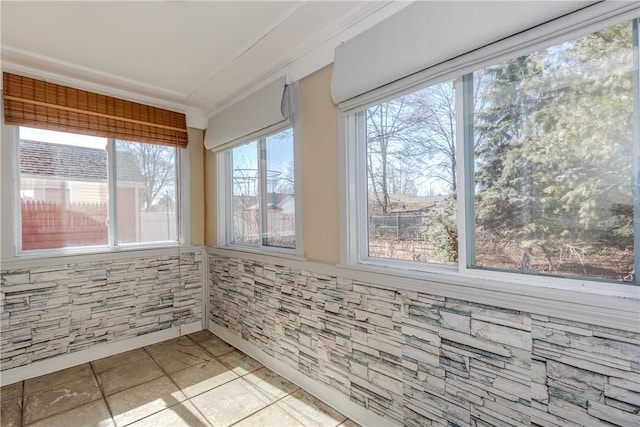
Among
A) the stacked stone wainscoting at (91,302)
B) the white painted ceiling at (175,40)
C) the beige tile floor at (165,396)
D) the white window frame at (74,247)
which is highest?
the white painted ceiling at (175,40)

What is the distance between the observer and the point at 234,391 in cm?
224

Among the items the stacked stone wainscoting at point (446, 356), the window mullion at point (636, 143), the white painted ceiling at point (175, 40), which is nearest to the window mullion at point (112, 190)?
the white painted ceiling at point (175, 40)

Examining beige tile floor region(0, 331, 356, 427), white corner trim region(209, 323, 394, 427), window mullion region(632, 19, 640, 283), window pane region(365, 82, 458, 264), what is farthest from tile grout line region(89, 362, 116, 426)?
window mullion region(632, 19, 640, 283)

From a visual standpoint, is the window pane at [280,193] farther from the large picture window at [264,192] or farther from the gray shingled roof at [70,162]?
the gray shingled roof at [70,162]

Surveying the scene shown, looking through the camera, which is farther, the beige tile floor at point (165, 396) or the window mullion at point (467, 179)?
the beige tile floor at point (165, 396)

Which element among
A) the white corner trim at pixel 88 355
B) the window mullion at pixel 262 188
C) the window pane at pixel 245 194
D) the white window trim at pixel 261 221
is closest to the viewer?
the white window trim at pixel 261 221

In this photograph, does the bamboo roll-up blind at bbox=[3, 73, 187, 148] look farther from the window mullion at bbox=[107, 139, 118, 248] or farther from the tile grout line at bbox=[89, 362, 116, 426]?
the tile grout line at bbox=[89, 362, 116, 426]

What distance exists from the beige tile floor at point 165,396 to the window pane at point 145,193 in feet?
3.93

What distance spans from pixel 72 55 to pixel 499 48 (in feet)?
9.32

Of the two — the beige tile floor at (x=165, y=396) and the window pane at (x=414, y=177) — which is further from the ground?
the window pane at (x=414, y=177)

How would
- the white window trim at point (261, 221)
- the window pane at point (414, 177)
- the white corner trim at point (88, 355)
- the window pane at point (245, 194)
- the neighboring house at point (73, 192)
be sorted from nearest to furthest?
the window pane at point (414, 177), the white window trim at point (261, 221), the white corner trim at point (88, 355), the neighboring house at point (73, 192), the window pane at point (245, 194)

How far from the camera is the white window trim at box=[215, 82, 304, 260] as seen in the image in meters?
2.28

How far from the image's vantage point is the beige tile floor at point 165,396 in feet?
6.37

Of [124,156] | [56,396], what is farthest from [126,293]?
[124,156]
